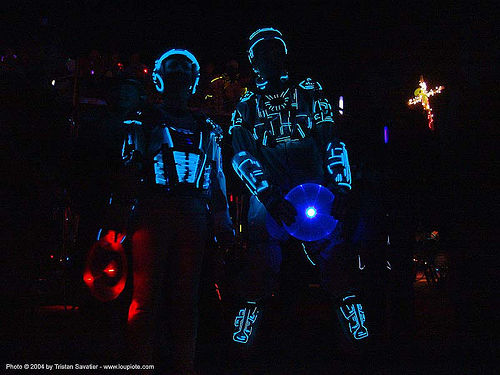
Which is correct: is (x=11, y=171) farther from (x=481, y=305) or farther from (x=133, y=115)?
(x=481, y=305)

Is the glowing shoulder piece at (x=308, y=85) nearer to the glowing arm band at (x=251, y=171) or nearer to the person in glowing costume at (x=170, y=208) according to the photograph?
the glowing arm band at (x=251, y=171)

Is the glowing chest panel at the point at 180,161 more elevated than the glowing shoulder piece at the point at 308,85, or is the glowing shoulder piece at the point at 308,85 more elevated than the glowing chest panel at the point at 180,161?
the glowing shoulder piece at the point at 308,85

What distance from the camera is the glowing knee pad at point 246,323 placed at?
2.88 m

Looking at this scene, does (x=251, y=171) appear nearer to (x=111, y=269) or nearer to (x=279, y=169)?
(x=279, y=169)

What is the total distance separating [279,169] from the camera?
10.9ft

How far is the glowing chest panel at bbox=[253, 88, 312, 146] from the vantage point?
3.30 m

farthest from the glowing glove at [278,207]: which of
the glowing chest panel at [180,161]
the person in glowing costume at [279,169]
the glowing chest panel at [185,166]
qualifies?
the glowing chest panel at [185,166]

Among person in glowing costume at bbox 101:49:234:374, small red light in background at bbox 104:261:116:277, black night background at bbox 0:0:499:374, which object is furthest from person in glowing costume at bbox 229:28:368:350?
small red light in background at bbox 104:261:116:277

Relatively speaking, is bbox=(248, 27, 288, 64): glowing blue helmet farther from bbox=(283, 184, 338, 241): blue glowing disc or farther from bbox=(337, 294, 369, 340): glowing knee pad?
bbox=(337, 294, 369, 340): glowing knee pad

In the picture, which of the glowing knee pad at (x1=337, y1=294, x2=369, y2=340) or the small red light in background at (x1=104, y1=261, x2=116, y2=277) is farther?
the glowing knee pad at (x1=337, y1=294, x2=369, y2=340)

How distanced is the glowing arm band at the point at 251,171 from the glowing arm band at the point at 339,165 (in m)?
0.58

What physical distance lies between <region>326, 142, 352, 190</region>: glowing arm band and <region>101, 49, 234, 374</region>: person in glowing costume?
100 cm

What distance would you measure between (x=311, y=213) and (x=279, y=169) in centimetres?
55

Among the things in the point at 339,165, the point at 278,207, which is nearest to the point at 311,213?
the point at 278,207
